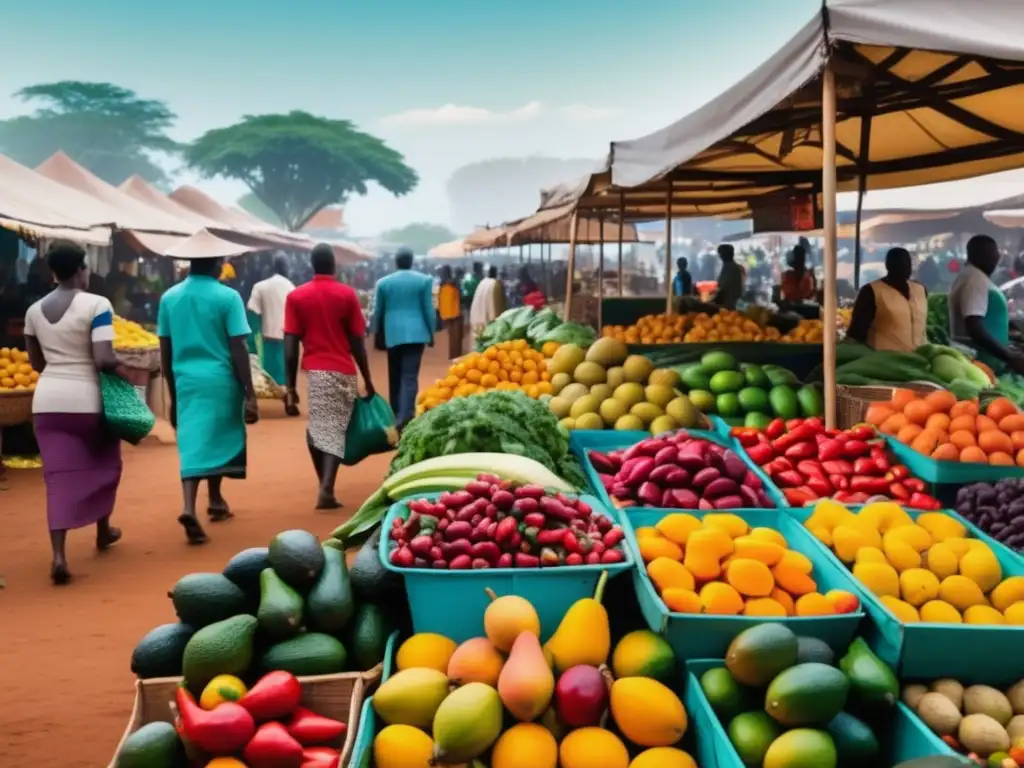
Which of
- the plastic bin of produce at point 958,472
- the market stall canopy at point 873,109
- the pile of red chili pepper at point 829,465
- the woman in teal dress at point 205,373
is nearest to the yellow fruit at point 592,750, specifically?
the pile of red chili pepper at point 829,465

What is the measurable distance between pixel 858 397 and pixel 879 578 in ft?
8.22

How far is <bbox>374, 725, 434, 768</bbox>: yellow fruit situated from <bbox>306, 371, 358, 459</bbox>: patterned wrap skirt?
4.75 meters

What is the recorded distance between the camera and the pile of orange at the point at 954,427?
366 cm

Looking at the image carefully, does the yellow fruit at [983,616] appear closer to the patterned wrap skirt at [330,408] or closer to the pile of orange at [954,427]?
the pile of orange at [954,427]

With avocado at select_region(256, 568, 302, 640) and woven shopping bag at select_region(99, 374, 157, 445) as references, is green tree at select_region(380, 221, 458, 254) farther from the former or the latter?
avocado at select_region(256, 568, 302, 640)

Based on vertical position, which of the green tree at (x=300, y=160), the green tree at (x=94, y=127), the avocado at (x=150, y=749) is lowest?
the avocado at (x=150, y=749)

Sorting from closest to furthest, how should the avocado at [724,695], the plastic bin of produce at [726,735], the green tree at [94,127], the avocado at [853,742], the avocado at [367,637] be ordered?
1. the plastic bin of produce at [726,735]
2. the avocado at [853,742]
3. the avocado at [724,695]
4. the avocado at [367,637]
5. the green tree at [94,127]

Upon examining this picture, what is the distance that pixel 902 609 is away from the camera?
2.56 meters

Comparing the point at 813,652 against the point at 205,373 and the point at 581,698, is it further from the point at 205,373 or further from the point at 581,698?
the point at 205,373

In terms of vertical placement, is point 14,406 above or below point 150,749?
above

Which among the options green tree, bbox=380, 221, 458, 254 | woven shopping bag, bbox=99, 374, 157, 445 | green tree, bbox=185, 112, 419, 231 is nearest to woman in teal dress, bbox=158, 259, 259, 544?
woven shopping bag, bbox=99, 374, 157, 445

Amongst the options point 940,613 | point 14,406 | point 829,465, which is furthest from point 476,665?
point 14,406

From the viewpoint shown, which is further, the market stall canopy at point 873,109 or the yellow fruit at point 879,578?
the market stall canopy at point 873,109

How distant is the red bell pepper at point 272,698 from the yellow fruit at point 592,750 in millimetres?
731
